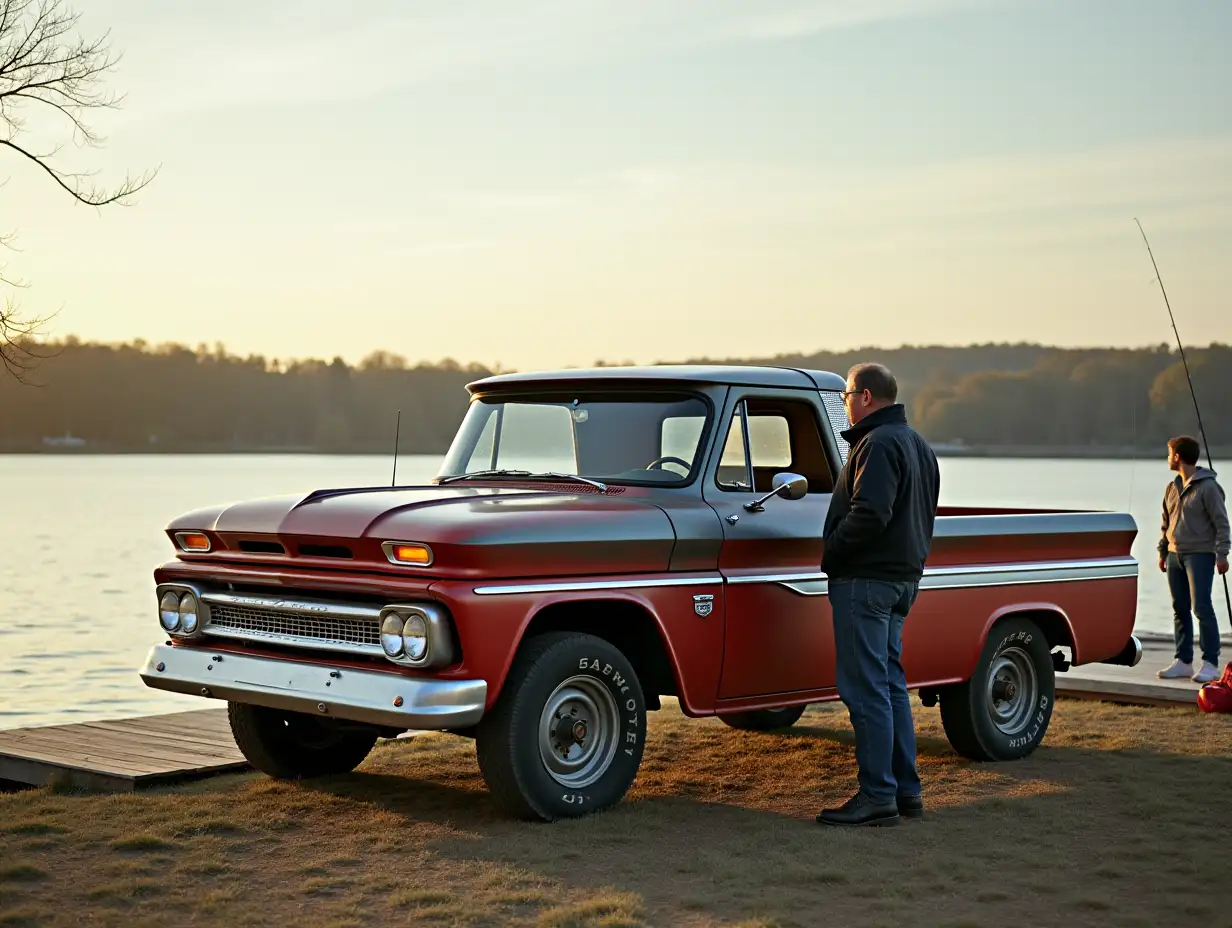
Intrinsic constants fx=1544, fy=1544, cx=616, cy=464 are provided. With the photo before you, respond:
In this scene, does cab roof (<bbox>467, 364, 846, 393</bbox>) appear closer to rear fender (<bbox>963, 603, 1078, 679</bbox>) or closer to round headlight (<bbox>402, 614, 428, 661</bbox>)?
rear fender (<bbox>963, 603, 1078, 679</bbox>)

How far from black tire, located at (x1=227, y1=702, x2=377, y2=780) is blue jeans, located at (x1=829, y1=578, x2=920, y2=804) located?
8.58 ft

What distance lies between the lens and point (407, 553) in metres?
7.09

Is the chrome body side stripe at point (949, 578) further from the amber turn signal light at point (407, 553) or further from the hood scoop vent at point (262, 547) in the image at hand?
the hood scoop vent at point (262, 547)

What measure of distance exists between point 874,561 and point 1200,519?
21.2ft

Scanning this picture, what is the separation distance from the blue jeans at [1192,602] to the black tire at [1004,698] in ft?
11.5

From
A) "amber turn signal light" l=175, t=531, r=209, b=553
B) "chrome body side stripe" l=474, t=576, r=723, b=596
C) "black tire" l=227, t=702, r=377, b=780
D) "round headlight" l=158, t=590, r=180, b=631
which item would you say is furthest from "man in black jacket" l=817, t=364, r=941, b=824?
"round headlight" l=158, t=590, r=180, b=631

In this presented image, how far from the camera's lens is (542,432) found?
8703mm

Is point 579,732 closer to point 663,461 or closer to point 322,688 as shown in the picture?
point 322,688

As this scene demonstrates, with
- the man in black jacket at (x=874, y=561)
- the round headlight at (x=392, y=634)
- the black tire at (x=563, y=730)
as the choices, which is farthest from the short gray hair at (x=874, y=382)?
the round headlight at (x=392, y=634)

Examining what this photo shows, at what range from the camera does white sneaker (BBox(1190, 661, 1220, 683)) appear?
514 inches

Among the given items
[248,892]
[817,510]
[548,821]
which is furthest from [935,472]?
[248,892]

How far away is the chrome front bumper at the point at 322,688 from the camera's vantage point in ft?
22.5

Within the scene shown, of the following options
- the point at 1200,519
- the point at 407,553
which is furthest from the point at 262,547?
the point at 1200,519

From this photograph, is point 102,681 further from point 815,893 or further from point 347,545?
point 815,893
